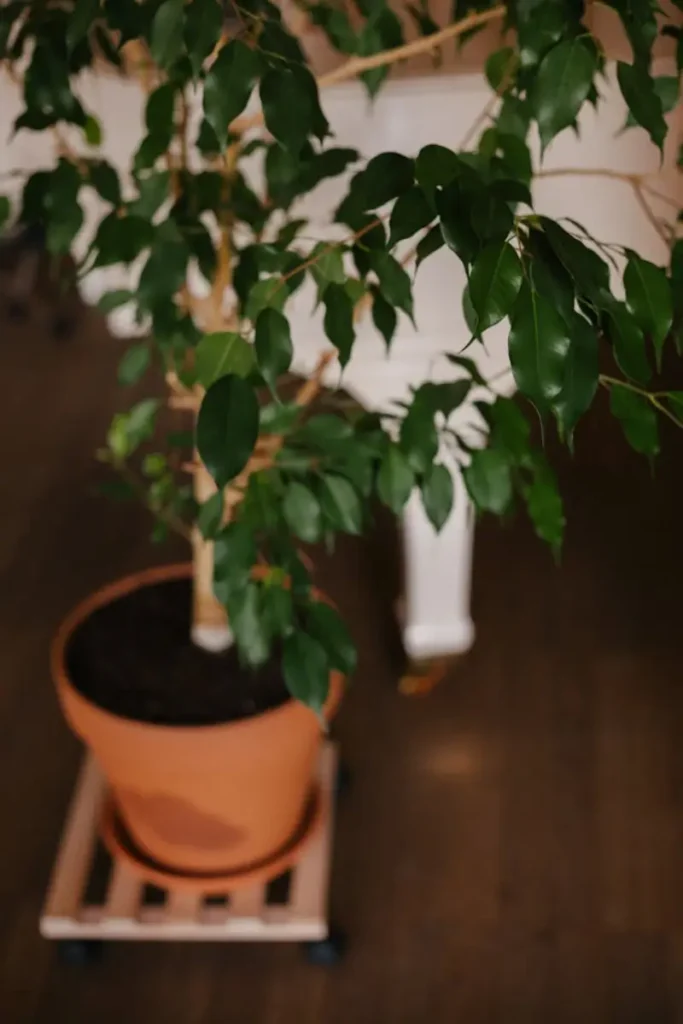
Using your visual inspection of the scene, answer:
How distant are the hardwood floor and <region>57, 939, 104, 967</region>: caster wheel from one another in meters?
0.02

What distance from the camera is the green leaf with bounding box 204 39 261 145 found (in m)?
0.58

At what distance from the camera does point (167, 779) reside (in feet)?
3.69

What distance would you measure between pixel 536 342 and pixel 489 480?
300 millimetres

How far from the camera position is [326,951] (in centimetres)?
122

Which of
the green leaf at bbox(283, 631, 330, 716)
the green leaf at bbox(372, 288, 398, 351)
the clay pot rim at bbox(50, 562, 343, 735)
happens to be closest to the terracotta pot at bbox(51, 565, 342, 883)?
the clay pot rim at bbox(50, 562, 343, 735)

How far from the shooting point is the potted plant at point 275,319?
575mm

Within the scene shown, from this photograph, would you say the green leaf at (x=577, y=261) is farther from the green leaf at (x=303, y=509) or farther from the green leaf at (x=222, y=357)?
the green leaf at (x=303, y=509)

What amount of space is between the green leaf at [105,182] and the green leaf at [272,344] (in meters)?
0.28

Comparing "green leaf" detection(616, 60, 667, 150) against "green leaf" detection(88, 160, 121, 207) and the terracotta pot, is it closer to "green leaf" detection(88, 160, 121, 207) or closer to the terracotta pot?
"green leaf" detection(88, 160, 121, 207)

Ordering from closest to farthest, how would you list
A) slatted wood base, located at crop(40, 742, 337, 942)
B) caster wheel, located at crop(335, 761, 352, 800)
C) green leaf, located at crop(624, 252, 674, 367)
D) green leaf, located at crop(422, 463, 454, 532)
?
green leaf, located at crop(624, 252, 674, 367)
green leaf, located at crop(422, 463, 454, 532)
slatted wood base, located at crop(40, 742, 337, 942)
caster wheel, located at crop(335, 761, 352, 800)

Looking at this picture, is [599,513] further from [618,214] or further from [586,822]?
[618,214]

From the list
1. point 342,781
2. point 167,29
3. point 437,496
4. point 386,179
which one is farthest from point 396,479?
point 342,781

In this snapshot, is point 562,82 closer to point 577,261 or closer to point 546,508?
point 577,261

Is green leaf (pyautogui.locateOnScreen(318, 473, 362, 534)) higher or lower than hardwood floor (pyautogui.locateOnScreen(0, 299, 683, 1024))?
higher
